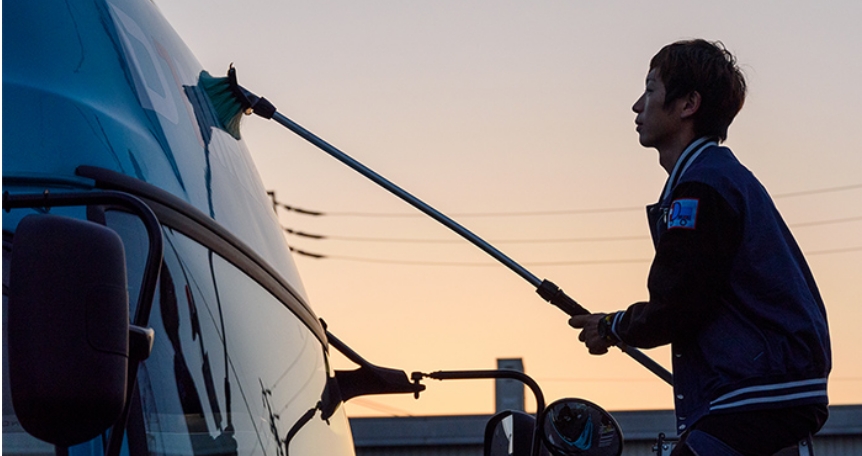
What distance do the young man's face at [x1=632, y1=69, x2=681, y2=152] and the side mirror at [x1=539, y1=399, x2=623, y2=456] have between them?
716mm

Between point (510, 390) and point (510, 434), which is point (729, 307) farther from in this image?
point (510, 390)

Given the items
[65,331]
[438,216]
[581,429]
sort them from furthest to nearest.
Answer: [438,216] → [581,429] → [65,331]

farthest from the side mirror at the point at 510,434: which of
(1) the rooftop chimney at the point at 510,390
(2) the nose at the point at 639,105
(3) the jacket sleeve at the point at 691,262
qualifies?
(1) the rooftop chimney at the point at 510,390

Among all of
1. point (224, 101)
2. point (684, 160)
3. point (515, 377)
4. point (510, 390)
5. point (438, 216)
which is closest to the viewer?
point (684, 160)

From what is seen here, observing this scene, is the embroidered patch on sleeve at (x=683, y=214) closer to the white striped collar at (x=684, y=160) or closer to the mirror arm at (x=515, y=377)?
the white striped collar at (x=684, y=160)

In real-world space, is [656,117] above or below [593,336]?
above

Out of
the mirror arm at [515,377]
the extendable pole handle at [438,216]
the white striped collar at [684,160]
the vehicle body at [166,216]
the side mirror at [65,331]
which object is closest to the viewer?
the side mirror at [65,331]

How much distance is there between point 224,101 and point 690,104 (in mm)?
1365

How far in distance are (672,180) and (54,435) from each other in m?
1.65

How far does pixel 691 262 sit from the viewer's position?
9.21 ft

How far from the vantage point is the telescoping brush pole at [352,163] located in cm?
366

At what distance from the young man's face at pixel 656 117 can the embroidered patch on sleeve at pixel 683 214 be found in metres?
0.32

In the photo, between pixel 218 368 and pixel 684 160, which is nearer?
pixel 218 368

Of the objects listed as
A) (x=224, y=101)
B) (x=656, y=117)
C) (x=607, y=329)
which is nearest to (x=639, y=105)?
(x=656, y=117)
